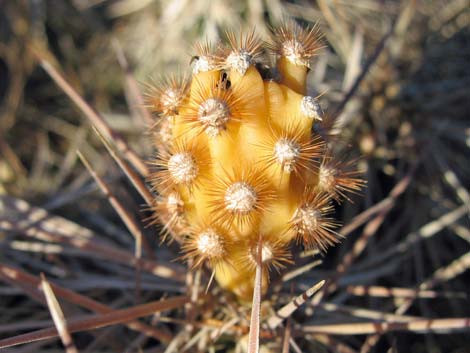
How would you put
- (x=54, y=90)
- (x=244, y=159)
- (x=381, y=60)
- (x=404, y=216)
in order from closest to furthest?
(x=244, y=159), (x=404, y=216), (x=381, y=60), (x=54, y=90)

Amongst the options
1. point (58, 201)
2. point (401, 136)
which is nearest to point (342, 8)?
point (401, 136)

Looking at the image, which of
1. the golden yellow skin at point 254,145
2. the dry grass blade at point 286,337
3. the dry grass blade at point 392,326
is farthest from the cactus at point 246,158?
the dry grass blade at point 392,326

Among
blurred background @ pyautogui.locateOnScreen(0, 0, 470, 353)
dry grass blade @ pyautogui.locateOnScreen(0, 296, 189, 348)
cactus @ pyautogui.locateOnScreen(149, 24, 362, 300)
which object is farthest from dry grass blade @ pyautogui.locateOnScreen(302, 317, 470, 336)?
dry grass blade @ pyautogui.locateOnScreen(0, 296, 189, 348)

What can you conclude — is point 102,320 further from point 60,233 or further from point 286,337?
point 60,233

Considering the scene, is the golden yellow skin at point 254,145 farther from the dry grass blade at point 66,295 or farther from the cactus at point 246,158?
the dry grass blade at point 66,295

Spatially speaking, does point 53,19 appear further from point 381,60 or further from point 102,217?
point 381,60

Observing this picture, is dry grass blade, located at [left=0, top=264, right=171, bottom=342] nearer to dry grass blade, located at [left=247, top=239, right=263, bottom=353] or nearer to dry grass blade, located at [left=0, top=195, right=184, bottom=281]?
dry grass blade, located at [left=0, top=195, right=184, bottom=281]
